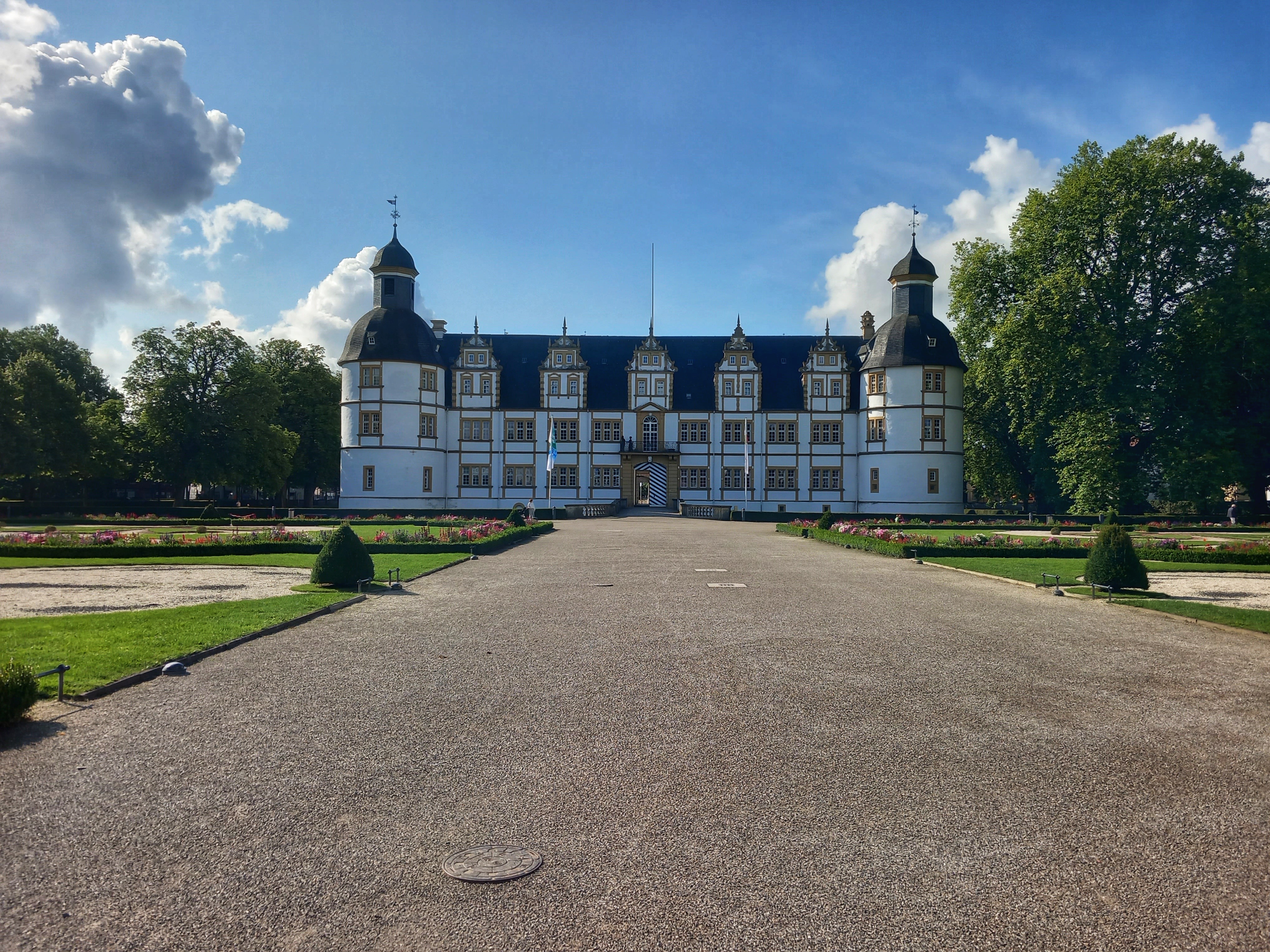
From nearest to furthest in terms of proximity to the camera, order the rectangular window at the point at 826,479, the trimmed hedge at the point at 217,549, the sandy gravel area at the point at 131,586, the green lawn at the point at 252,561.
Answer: the sandy gravel area at the point at 131,586
the green lawn at the point at 252,561
the trimmed hedge at the point at 217,549
the rectangular window at the point at 826,479

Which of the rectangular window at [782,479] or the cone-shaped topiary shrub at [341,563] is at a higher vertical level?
the rectangular window at [782,479]

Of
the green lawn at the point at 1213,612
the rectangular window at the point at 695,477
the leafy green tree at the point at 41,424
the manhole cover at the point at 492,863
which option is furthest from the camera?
the rectangular window at the point at 695,477

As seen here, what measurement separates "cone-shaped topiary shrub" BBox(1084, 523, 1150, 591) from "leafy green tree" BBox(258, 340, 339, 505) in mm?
55931

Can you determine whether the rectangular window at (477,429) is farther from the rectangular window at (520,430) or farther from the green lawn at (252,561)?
the green lawn at (252,561)

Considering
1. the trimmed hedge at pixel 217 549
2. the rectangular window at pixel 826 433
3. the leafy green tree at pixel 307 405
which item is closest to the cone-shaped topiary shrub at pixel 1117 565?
the trimmed hedge at pixel 217 549

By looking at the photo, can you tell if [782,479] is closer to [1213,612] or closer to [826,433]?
[826,433]

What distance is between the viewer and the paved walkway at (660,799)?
386 centimetres

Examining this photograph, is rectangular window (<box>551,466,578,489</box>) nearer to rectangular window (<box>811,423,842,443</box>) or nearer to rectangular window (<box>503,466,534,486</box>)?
rectangular window (<box>503,466,534,486</box>)

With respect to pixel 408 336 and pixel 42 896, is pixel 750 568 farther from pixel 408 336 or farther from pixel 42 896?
pixel 408 336

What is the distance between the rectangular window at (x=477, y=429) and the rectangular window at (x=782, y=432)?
1964 cm

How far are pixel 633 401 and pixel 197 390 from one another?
2806 centimetres

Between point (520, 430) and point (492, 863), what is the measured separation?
178 feet

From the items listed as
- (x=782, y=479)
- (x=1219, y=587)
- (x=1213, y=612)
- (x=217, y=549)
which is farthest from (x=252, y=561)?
(x=782, y=479)

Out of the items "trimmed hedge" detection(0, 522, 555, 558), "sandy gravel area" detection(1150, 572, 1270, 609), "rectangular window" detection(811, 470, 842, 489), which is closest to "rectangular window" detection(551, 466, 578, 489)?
"rectangular window" detection(811, 470, 842, 489)
